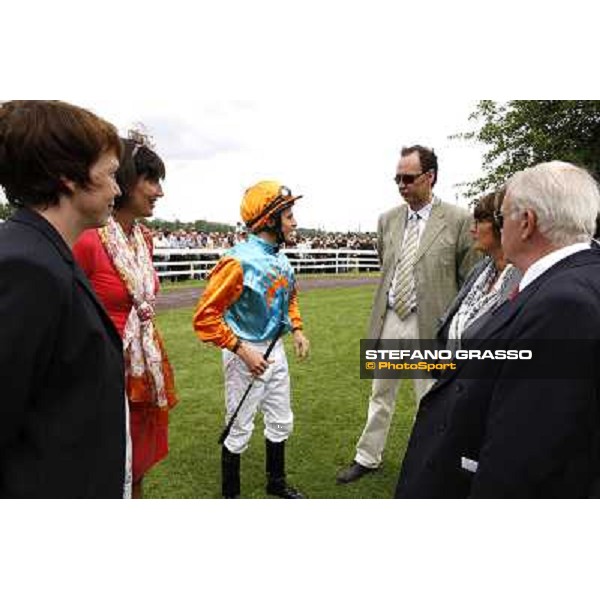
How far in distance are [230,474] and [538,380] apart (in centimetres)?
210

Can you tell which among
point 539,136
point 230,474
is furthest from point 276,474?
point 539,136

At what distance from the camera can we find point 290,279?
2984 mm

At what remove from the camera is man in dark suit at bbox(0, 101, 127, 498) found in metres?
1.11

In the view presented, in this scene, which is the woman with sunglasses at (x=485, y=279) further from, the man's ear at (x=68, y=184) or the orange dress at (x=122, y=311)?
the man's ear at (x=68, y=184)

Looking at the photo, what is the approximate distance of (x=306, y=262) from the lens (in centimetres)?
1527

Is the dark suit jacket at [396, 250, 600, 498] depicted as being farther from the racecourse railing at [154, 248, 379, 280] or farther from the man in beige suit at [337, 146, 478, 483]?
the racecourse railing at [154, 248, 379, 280]

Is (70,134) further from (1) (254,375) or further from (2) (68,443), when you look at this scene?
→ (1) (254,375)

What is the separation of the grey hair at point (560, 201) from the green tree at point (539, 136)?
3426mm

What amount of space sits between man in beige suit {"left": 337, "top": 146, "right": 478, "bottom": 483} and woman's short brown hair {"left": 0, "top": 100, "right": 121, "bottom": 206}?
2104 millimetres

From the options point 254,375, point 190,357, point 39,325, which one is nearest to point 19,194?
point 39,325

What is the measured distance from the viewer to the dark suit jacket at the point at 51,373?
43.1 inches

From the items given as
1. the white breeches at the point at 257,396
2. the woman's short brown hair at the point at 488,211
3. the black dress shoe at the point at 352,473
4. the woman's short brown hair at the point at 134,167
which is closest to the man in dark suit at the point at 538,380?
the woman's short brown hair at the point at 488,211

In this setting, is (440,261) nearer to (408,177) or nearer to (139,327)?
(408,177)

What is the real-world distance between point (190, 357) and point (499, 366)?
5402 mm
